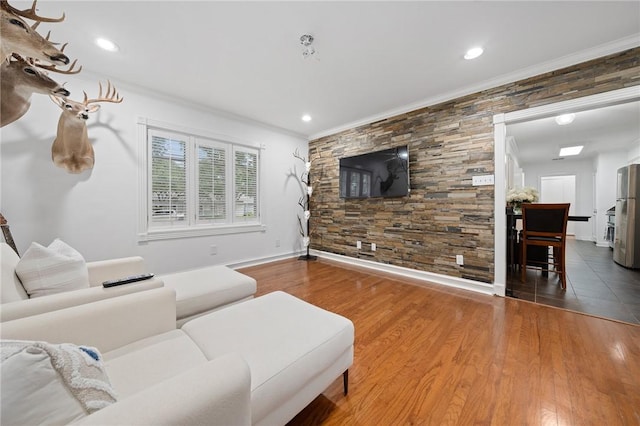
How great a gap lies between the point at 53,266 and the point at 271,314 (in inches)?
51.1

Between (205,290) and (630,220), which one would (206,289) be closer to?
(205,290)

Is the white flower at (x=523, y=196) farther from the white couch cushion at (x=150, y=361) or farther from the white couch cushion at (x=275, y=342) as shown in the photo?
the white couch cushion at (x=150, y=361)

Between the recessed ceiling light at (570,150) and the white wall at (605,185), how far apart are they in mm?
608

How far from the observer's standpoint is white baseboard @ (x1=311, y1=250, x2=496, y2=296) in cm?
276

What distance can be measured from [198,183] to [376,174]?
2.72 meters

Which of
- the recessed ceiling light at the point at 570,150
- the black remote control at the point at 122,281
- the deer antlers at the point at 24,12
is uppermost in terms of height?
the recessed ceiling light at the point at 570,150

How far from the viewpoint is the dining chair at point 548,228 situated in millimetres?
2896

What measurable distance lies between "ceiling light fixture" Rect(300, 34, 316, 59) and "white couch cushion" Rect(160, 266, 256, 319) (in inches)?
83.0

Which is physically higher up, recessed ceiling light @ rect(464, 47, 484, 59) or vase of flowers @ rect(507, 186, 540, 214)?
recessed ceiling light @ rect(464, 47, 484, 59)

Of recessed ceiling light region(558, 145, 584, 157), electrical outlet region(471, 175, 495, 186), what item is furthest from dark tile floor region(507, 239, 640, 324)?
recessed ceiling light region(558, 145, 584, 157)

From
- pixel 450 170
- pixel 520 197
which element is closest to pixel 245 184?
pixel 450 170

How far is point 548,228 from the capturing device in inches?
119

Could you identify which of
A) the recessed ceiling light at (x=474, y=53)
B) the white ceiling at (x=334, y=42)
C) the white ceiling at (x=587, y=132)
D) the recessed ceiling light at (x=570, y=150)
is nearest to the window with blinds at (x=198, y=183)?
the white ceiling at (x=334, y=42)

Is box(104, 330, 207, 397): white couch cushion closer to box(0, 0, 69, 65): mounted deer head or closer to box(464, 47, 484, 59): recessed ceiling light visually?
box(0, 0, 69, 65): mounted deer head
